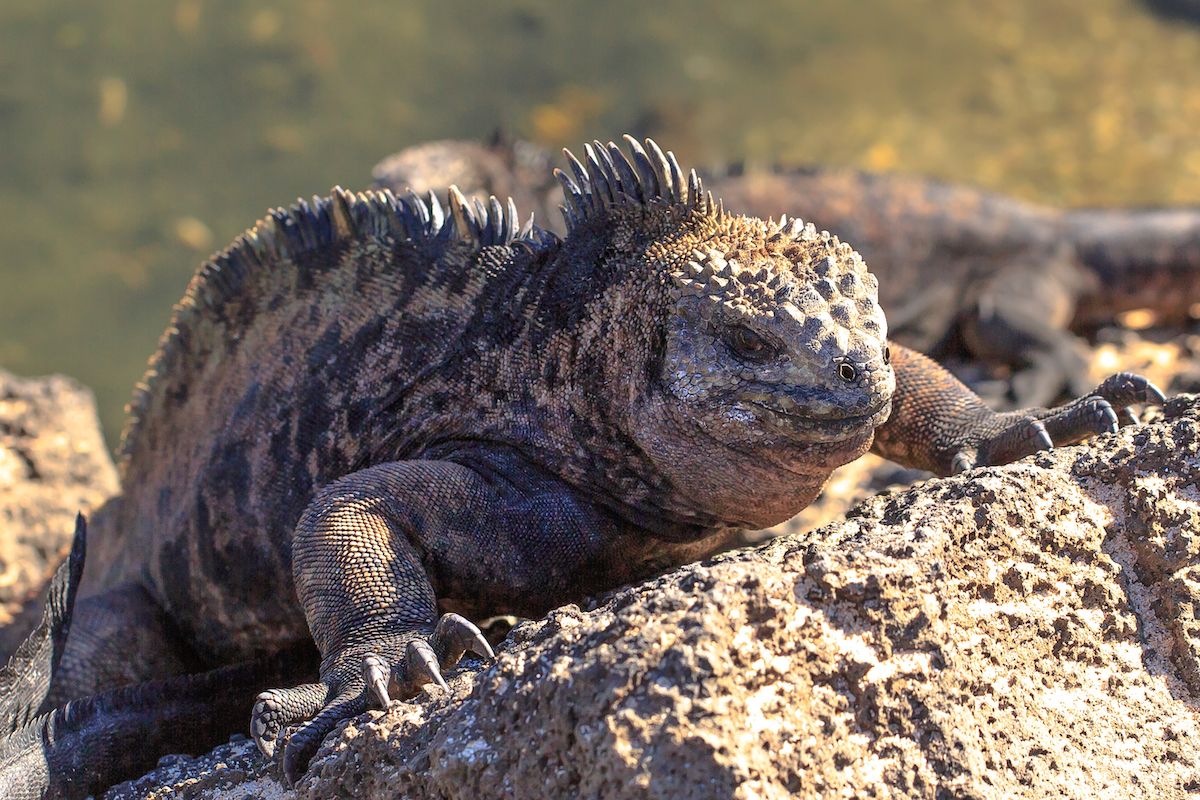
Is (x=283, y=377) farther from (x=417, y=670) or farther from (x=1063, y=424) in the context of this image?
(x=1063, y=424)

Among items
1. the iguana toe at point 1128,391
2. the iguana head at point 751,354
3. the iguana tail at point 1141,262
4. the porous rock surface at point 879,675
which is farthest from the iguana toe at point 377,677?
the iguana tail at point 1141,262

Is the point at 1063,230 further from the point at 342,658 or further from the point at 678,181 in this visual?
the point at 342,658

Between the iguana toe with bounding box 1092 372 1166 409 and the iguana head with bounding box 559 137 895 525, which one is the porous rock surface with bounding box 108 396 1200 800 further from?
the iguana toe with bounding box 1092 372 1166 409

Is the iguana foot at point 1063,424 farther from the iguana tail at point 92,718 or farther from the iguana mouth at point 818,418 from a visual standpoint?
the iguana tail at point 92,718

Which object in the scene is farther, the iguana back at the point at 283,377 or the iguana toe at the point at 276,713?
the iguana back at the point at 283,377

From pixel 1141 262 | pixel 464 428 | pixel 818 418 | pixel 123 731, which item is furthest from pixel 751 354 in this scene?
pixel 1141 262
